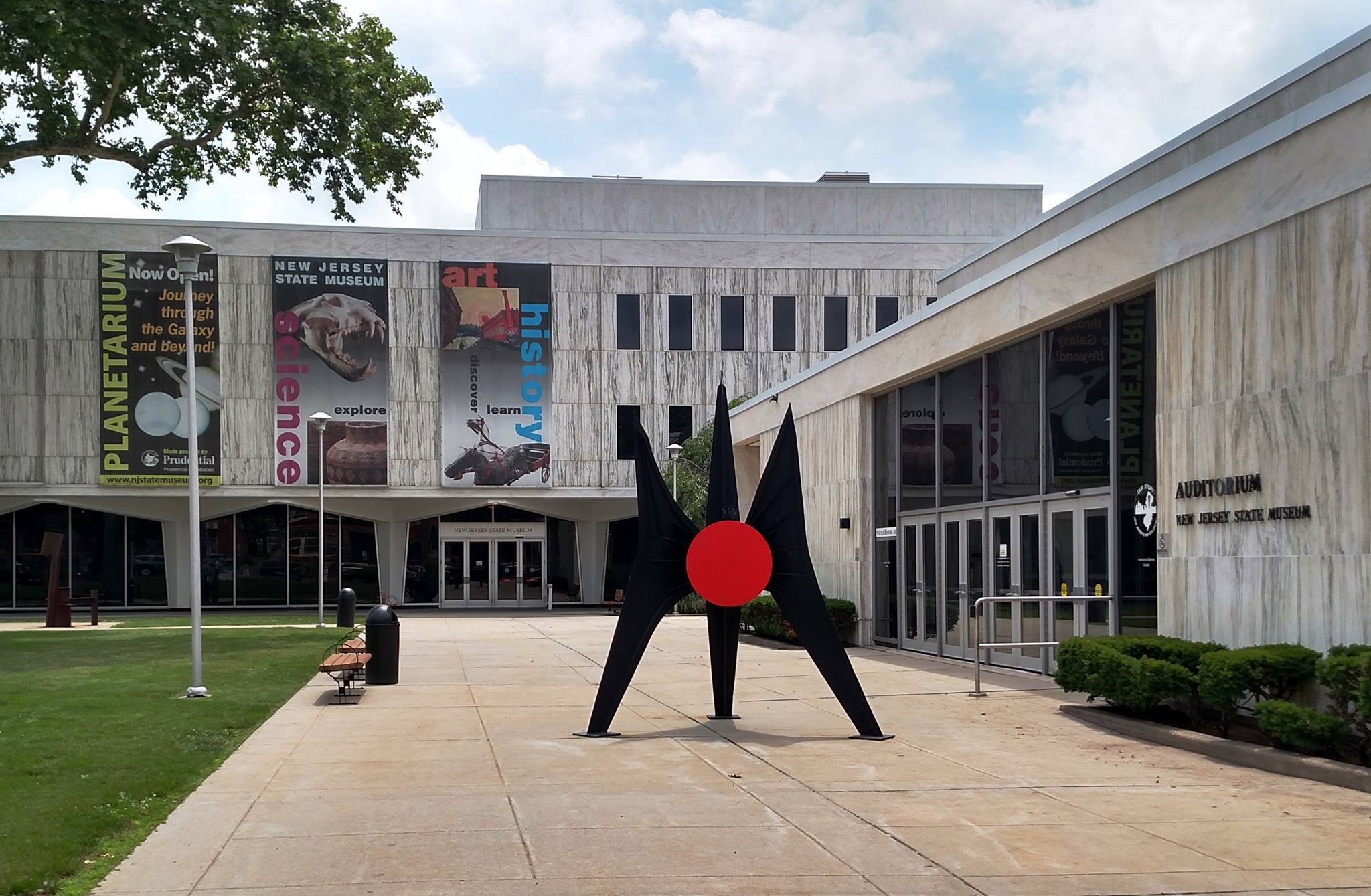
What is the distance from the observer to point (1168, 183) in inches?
541

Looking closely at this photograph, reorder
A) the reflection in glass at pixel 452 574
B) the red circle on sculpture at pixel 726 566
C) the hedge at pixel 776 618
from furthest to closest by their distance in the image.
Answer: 1. the reflection in glass at pixel 452 574
2. the hedge at pixel 776 618
3. the red circle on sculpture at pixel 726 566

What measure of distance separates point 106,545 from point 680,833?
4100cm

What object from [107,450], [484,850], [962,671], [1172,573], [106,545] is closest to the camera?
[484,850]

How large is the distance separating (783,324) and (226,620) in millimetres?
20318

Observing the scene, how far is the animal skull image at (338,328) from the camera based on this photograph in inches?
1672

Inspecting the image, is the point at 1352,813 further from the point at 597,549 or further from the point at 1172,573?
the point at 597,549

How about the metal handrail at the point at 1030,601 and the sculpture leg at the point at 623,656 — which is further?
the metal handrail at the point at 1030,601

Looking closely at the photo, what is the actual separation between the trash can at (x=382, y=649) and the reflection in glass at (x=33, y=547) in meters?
30.3

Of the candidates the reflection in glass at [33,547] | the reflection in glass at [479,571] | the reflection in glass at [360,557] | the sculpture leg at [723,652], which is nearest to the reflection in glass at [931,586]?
the sculpture leg at [723,652]

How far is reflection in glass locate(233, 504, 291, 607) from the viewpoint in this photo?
149 ft

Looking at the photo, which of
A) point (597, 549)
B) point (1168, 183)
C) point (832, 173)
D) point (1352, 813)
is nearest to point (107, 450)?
point (597, 549)

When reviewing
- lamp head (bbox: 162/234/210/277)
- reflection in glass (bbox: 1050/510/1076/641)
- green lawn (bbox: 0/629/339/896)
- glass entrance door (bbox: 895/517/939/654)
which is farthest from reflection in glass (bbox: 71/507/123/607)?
reflection in glass (bbox: 1050/510/1076/641)

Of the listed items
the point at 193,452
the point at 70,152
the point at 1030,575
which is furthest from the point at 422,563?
the point at 1030,575

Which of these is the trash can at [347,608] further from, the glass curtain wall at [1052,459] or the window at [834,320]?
the window at [834,320]
